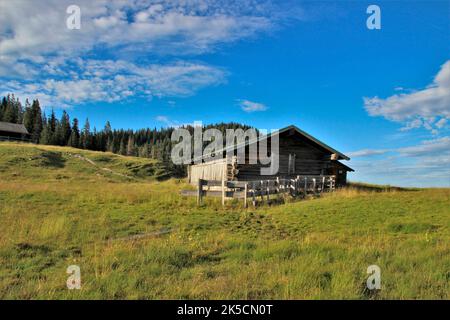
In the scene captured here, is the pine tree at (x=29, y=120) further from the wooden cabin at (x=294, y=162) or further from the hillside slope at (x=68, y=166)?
the wooden cabin at (x=294, y=162)

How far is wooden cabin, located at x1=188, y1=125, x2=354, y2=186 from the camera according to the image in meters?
26.0

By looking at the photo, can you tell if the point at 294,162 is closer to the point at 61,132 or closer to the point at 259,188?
the point at 259,188

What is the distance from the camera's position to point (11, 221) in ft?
37.6

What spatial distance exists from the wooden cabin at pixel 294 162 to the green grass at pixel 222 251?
30.8ft

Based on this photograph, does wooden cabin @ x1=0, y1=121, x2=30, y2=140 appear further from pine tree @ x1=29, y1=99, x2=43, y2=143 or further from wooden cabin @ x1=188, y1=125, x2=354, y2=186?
wooden cabin @ x1=188, y1=125, x2=354, y2=186

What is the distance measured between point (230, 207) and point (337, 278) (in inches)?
450

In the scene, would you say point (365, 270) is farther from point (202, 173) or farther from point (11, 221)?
point (202, 173)

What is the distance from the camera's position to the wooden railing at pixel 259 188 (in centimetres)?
1811

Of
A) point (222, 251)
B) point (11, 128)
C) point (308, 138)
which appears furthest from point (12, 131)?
point (222, 251)

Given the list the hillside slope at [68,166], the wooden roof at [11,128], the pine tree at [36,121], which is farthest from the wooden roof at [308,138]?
the pine tree at [36,121]

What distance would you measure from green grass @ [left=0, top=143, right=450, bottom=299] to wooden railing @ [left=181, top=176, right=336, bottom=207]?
156 cm

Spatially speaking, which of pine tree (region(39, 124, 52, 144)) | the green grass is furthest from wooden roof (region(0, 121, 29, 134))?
the green grass

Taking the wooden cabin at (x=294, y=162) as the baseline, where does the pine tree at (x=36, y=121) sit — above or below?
above
